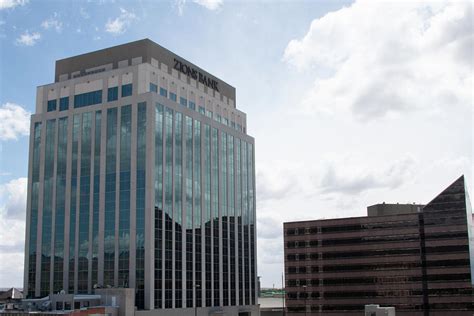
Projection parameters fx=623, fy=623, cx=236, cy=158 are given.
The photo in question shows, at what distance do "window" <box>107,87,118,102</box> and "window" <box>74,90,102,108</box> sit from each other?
2024mm

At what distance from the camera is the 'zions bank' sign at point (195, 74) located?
128 metres

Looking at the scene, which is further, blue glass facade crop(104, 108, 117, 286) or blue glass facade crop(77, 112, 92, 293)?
blue glass facade crop(77, 112, 92, 293)

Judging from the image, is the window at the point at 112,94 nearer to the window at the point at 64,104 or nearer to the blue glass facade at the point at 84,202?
the blue glass facade at the point at 84,202

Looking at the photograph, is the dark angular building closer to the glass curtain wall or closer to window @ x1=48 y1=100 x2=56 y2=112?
the glass curtain wall

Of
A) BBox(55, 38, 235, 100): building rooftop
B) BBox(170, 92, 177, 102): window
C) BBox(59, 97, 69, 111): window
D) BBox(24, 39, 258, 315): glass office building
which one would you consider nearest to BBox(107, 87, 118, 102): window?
BBox(24, 39, 258, 315): glass office building

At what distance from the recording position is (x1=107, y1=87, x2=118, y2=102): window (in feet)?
382

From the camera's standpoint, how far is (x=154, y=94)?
369 feet

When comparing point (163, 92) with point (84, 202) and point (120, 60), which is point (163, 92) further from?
point (84, 202)

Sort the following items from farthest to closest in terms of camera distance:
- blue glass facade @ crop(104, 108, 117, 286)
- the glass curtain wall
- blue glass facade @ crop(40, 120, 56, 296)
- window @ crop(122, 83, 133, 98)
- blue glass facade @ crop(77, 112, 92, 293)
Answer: blue glass facade @ crop(40, 120, 56, 296) → window @ crop(122, 83, 133, 98) → the glass curtain wall → blue glass facade @ crop(77, 112, 92, 293) → blue glass facade @ crop(104, 108, 117, 286)

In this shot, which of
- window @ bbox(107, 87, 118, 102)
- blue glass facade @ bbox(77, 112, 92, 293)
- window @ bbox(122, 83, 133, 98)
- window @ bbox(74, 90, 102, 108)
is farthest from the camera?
window @ bbox(74, 90, 102, 108)

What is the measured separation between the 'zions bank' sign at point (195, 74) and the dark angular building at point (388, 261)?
58036 mm

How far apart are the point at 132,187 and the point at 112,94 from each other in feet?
62.8

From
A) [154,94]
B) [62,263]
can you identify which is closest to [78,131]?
[154,94]

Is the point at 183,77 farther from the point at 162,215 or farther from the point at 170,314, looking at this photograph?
the point at 170,314
